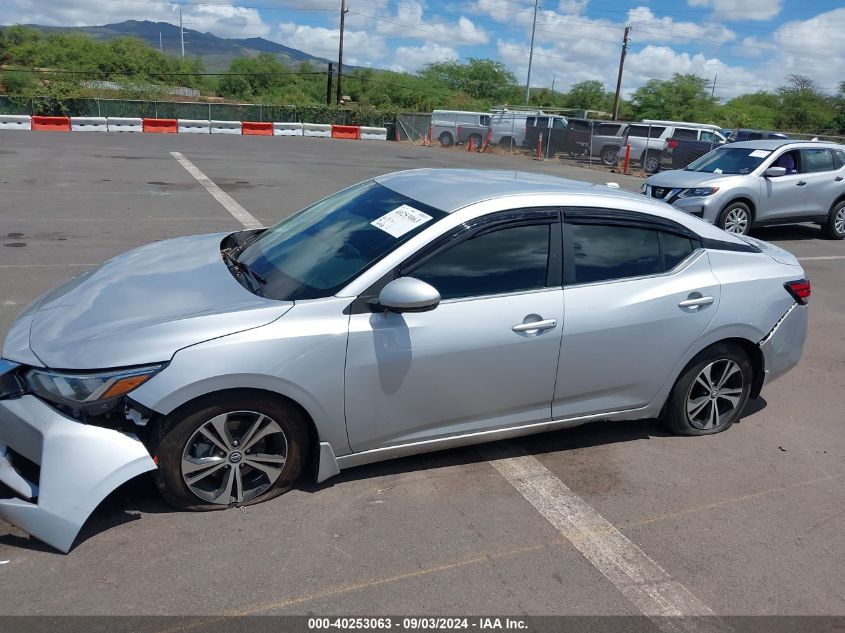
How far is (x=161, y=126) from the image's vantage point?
32062 mm

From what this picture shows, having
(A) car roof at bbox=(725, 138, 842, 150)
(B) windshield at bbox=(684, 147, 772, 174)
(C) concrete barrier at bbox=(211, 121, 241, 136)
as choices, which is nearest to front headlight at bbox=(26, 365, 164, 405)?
(B) windshield at bbox=(684, 147, 772, 174)

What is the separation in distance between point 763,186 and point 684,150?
12757 mm

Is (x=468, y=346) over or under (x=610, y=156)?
under

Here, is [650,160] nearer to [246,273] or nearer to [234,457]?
[246,273]

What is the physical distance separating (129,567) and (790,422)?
4324mm

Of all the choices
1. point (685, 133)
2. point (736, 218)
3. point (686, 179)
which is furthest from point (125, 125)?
point (736, 218)

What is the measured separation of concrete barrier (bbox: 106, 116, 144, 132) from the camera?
30.6m

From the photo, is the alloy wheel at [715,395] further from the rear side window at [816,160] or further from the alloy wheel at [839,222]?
the alloy wheel at [839,222]

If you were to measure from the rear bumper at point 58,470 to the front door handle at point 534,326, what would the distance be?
1.95 meters

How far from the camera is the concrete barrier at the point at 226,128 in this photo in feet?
109

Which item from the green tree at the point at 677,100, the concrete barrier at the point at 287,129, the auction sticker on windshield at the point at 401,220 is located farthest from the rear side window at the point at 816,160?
the green tree at the point at 677,100

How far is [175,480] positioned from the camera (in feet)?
10.8

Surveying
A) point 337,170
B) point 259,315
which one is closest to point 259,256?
point 259,315

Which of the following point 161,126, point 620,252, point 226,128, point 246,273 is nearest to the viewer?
point 246,273
